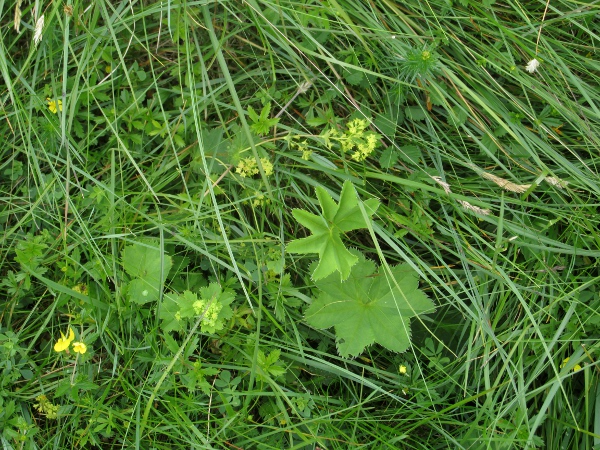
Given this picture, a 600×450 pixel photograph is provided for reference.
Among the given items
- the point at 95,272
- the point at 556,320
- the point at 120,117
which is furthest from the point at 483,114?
the point at 95,272

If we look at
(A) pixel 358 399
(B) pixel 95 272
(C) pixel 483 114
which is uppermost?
(C) pixel 483 114

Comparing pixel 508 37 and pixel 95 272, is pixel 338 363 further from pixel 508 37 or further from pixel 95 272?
pixel 508 37

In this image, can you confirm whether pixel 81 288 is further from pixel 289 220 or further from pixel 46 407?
pixel 289 220

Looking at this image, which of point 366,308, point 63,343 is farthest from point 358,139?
point 63,343

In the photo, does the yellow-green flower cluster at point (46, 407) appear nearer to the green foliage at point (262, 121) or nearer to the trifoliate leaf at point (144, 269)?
the trifoliate leaf at point (144, 269)

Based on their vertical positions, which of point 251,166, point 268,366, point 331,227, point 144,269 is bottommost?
point 268,366

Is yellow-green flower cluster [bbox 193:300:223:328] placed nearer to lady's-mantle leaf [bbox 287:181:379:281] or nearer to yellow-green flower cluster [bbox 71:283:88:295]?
lady's-mantle leaf [bbox 287:181:379:281]
